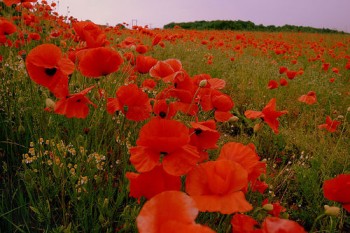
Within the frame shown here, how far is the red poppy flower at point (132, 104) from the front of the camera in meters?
1.25

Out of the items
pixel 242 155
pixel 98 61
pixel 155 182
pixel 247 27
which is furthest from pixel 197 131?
pixel 247 27

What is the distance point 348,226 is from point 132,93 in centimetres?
164

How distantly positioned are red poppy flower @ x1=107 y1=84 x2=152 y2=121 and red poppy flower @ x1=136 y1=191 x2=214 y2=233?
660 mm

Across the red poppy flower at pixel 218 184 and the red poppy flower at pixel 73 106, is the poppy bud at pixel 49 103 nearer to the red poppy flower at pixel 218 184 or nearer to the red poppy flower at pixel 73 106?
the red poppy flower at pixel 73 106

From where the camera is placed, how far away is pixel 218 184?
79 centimetres

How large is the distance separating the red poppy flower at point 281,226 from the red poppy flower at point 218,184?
3.1 inches

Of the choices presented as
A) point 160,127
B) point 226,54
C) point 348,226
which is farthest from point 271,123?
point 226,54

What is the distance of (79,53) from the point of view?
4.62ft

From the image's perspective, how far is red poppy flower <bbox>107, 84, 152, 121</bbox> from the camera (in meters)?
Result: 1.25

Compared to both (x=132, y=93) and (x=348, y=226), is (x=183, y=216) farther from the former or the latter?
(x=348, y=226)

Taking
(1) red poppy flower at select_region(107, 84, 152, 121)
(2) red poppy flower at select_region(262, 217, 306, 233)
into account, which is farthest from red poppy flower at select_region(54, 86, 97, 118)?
(2) red poppy flower at select_region(262, 217, 306, 233)

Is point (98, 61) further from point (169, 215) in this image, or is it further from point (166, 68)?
point (169, 215)

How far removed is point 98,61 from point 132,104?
23cm

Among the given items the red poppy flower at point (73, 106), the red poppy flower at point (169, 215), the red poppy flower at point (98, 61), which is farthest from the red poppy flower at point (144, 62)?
the red poppy flower at point (169, 215)
